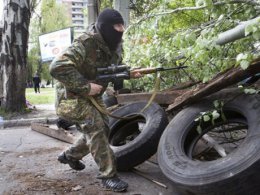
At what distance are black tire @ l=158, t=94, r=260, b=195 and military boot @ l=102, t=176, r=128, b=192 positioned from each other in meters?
0.50

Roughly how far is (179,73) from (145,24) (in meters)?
1.96

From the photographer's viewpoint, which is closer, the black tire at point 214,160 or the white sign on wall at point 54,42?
the black tire at point 214,160

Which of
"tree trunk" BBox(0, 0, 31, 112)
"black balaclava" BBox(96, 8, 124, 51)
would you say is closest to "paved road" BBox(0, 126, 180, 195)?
"black balaclava" BBox(96, 8, 124, 51)

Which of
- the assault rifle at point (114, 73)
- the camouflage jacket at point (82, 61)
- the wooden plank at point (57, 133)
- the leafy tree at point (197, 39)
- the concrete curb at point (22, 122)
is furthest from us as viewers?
the concrete curb at point (22, 122)

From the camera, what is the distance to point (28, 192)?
13.7ft

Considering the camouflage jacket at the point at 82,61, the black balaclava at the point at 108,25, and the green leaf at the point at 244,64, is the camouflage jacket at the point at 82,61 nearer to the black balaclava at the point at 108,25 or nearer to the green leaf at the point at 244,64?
the black balaclava at the point at 108,25

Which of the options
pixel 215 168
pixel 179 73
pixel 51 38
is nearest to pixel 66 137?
pixel 179 73

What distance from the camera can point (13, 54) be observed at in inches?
420

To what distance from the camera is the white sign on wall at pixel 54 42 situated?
15.5m

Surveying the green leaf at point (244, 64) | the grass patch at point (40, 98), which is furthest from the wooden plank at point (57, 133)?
the grass patch at point (40, 98)

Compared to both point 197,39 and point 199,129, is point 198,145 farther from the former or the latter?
point 197,39

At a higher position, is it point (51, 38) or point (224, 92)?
point (51, 38)

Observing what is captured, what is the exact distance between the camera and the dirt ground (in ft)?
13.8

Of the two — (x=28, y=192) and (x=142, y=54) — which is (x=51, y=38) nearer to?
(x=142, y=54)
